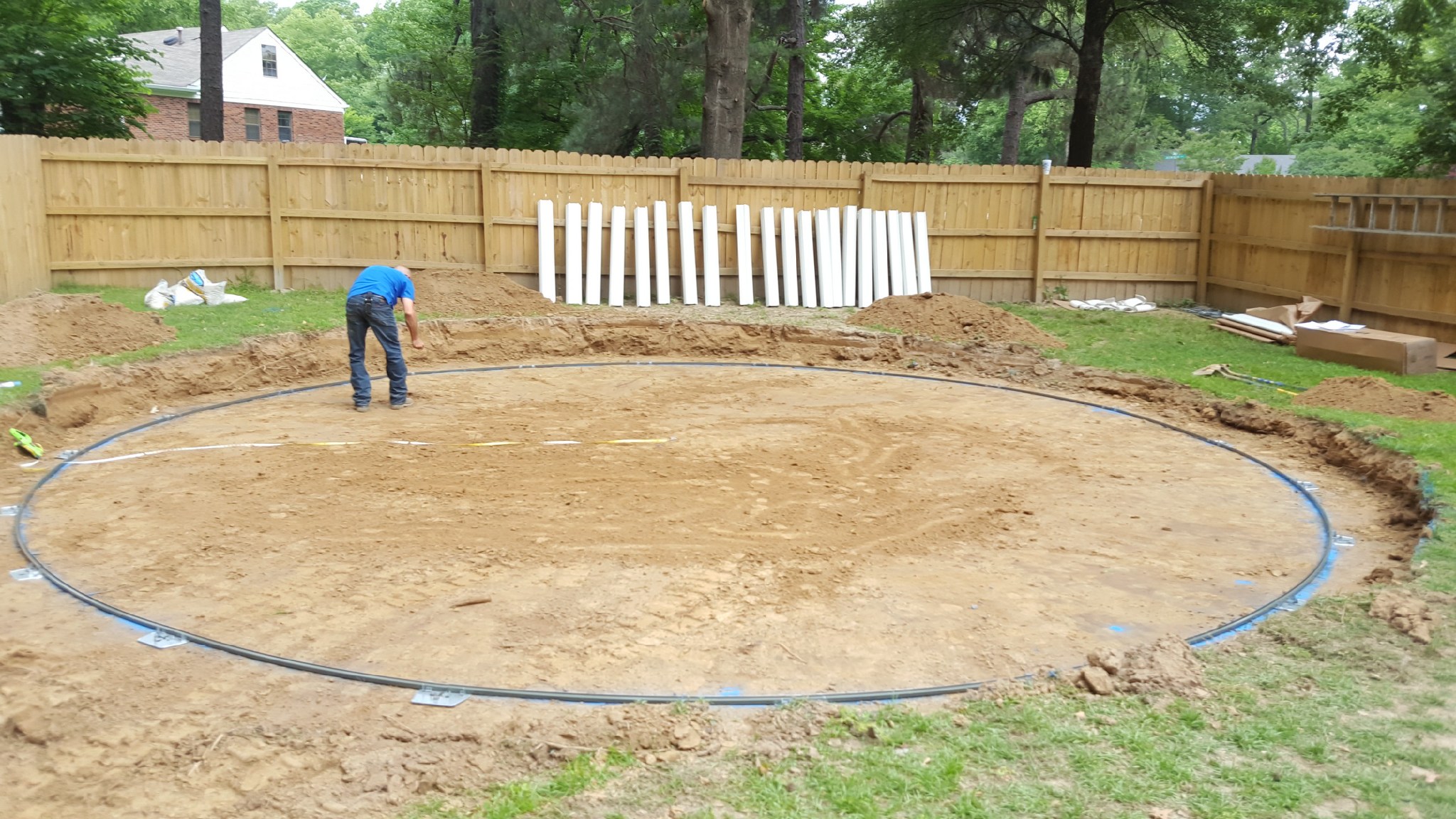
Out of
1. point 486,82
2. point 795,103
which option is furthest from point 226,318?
point 486,82

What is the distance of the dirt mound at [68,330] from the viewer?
35.5 ft

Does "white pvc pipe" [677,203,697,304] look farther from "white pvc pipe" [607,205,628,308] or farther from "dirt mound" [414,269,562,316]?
"dirt mound" [414,269,562,316]

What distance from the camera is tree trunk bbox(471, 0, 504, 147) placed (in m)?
26.3

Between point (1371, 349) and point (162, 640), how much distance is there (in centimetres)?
1203

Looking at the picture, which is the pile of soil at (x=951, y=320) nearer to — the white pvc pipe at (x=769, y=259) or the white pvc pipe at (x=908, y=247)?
the white pvc pipe at (x=769, y=259)

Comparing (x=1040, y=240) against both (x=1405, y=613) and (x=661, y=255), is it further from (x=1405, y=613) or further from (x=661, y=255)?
(x=1405, y=613)

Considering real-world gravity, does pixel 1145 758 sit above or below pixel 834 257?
below

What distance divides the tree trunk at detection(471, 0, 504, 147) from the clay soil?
1640cm

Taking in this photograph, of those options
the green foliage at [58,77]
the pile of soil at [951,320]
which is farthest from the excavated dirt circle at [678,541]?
the green foliage at [58,77]

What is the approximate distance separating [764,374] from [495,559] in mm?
6652

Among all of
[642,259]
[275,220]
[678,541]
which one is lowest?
[678,541]

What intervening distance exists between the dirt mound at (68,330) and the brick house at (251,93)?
1142 inches

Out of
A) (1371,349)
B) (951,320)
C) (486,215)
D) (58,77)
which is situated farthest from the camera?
(58,77)

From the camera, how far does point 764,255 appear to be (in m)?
16.3
